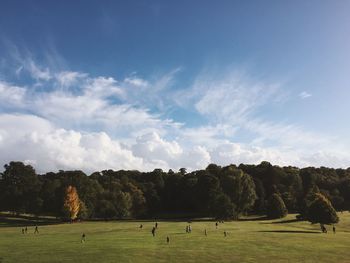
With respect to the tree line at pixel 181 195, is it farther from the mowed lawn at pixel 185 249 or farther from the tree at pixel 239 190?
the mowed lawn at pixel 185 249

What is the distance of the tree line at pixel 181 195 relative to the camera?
118500 millimetres

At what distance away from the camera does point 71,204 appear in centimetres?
11694

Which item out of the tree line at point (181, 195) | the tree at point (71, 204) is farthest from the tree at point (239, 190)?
the tree at point (71, 204)

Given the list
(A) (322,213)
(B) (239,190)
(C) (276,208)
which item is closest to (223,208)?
(B) (239,190)

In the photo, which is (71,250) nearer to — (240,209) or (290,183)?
(240,209)

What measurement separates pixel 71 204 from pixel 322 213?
65359 millimetres

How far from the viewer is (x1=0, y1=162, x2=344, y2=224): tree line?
11850cm

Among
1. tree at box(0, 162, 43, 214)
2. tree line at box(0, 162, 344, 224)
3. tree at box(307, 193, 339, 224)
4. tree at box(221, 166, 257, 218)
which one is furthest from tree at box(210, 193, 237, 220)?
tree at box(0, 162, 43, 214)

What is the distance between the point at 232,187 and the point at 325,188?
52934 millimetres

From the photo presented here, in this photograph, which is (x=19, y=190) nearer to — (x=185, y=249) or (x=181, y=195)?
(x=181, y=195)

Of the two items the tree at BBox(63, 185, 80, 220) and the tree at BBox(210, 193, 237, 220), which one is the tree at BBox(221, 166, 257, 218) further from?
the tree at BBox(63, 185, 80, 220)

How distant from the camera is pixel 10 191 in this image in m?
125

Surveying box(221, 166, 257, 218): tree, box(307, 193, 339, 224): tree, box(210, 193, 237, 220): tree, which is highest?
box(221, 166, 257, 218): tree

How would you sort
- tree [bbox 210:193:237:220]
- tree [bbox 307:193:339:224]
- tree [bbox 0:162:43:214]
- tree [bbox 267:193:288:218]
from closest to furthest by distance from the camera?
tree [bbox 307:193:339:224]
tree [bbox 210:193:237:220]
tree [bbox 267:193:288:218]
tree [bbox 0:162:43:214]
